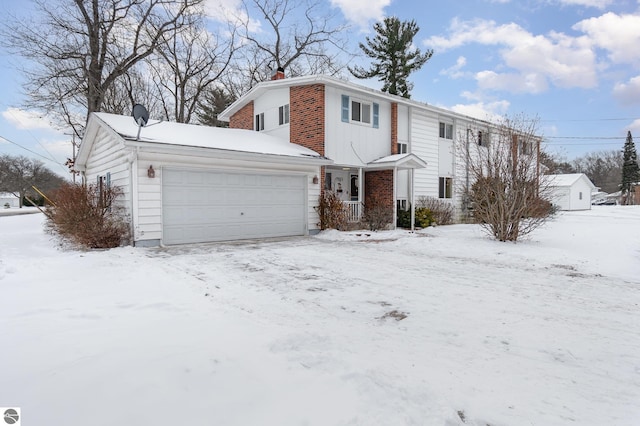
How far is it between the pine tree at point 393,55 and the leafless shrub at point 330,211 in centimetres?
1793

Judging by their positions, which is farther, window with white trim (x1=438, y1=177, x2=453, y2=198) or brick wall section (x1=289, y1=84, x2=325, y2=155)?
window with white trim (x1=438, y1=177, x2=453, y2=198)

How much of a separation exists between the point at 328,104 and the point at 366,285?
9.09 metres

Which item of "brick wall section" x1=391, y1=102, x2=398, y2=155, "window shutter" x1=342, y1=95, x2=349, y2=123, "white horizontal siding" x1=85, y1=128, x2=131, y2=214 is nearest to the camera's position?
"white horizontal siding" x1=85, y1=128, x2=131, y2=214

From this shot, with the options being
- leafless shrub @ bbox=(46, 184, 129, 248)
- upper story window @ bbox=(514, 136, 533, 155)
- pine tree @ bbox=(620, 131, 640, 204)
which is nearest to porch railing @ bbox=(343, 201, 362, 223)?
upper story window @ bbox=(514, 136, 533, 155)

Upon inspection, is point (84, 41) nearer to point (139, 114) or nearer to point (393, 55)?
point (139, 114)

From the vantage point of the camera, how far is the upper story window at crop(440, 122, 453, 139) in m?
17.5

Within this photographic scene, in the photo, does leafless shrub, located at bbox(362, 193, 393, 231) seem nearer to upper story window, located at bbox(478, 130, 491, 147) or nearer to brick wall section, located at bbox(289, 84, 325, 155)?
brick wall section, located at bbox(289, 84, 325, 155)

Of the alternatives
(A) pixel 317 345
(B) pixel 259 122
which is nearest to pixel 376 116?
(B) pixel 259 122

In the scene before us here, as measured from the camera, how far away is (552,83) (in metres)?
22.9

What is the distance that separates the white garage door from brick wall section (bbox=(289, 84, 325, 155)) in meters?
1.78

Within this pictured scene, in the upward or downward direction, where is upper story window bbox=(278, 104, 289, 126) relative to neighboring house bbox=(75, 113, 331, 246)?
upward

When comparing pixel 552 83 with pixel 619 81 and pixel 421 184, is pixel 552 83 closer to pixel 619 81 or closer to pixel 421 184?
pixel 619 81

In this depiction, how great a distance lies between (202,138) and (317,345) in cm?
924

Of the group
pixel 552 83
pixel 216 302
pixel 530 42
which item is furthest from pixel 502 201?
pixel 552 83
